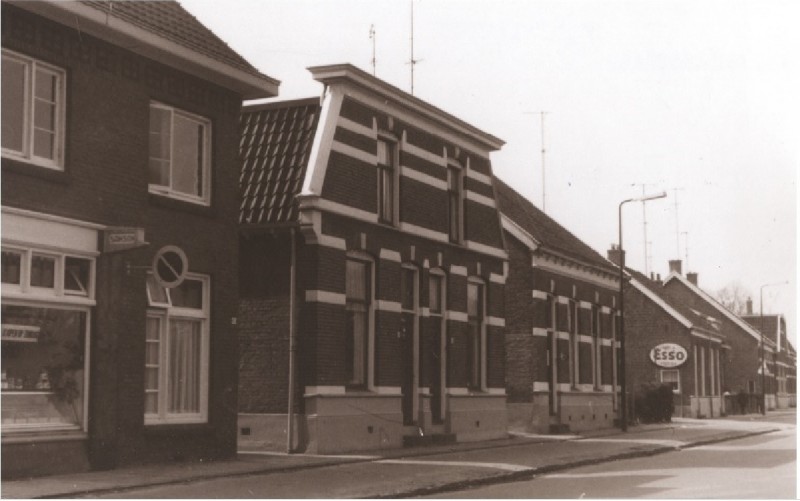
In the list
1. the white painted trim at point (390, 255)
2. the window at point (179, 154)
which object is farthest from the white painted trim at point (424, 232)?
the window at point (179, 154)

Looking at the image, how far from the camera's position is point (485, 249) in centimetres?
2941

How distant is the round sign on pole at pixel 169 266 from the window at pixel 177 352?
909 millimetres

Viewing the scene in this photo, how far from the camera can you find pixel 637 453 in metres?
24.7

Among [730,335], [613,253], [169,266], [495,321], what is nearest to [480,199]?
[495,321]

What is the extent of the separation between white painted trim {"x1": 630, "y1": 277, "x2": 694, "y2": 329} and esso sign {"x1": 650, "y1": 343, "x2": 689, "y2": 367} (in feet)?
21.9

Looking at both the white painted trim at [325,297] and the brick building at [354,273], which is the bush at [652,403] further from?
the white painted trim at [325,297]

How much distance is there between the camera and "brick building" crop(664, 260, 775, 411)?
6619 cm

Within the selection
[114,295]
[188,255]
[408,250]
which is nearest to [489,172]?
[408,250]

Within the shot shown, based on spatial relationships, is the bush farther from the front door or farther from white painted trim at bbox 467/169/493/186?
the front door

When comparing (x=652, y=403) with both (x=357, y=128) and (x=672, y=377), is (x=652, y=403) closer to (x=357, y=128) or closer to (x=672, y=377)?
(x=672, y=377)

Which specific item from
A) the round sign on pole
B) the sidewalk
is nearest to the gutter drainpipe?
the sidewalk

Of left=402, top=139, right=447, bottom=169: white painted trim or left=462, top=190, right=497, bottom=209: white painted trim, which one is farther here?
left=462, top=190, right=497, bottom=209: white painted trim

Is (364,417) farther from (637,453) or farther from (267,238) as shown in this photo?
(637,453)

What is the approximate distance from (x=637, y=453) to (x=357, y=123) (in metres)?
9.32
